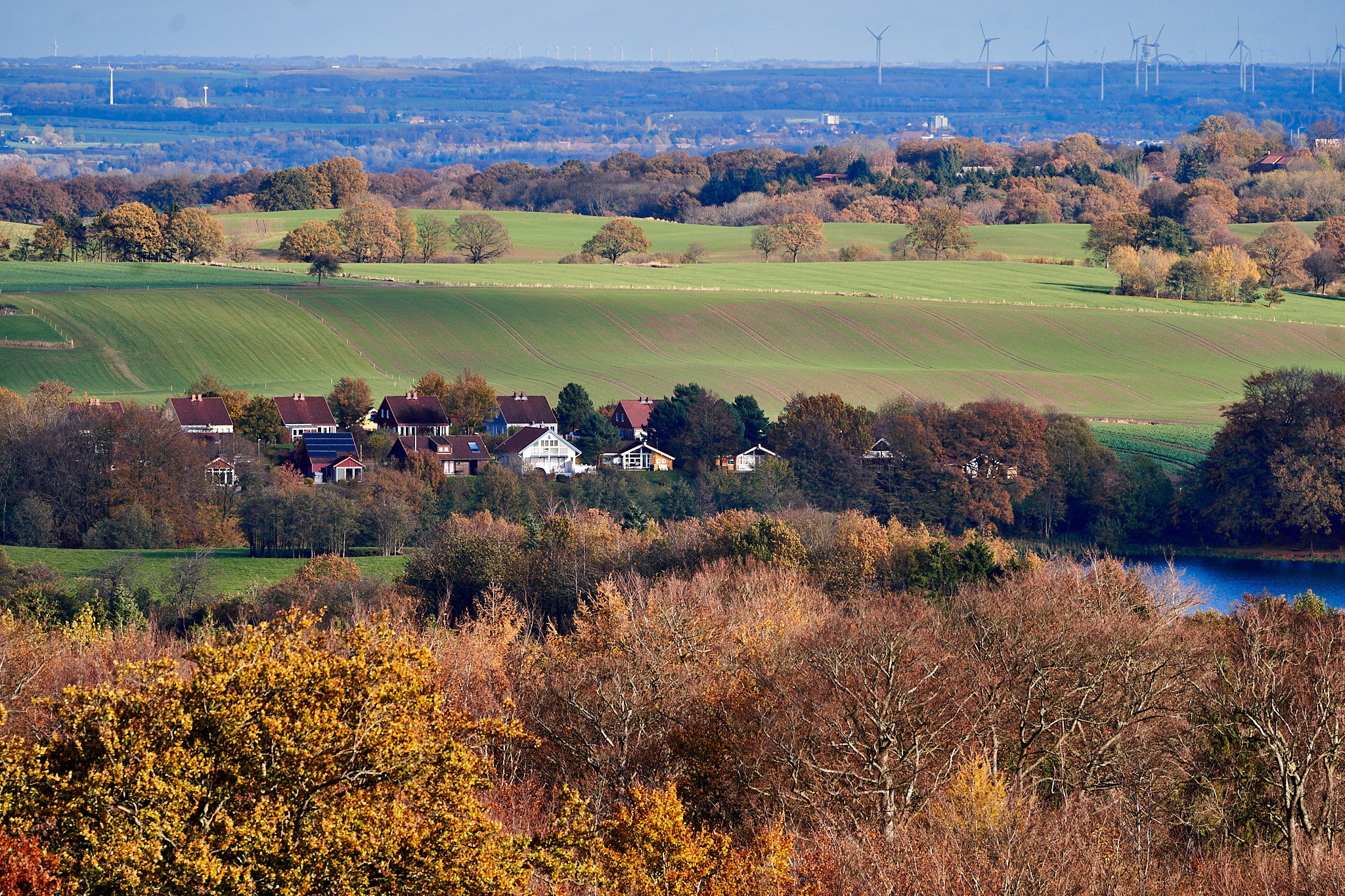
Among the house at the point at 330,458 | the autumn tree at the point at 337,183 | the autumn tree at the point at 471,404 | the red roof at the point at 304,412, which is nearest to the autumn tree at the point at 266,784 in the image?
the house at the point at 330,458

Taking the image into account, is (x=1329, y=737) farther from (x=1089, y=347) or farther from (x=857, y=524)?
(x=1089, y=347)

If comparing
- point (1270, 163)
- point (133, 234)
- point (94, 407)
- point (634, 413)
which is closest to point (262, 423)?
point (94, 407)

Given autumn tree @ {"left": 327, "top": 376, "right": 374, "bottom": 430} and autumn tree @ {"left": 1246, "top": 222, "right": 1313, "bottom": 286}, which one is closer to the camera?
autumn tree @ {"left": 327, "top": 376, "right": 374, "bottom": 430}

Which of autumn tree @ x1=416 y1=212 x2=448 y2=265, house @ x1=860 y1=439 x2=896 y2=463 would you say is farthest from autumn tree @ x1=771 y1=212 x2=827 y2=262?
house @ x1=860 y1=439 x2=896 y2=463

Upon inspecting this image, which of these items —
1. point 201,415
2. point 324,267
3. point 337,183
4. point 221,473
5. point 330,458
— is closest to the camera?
point 221,473

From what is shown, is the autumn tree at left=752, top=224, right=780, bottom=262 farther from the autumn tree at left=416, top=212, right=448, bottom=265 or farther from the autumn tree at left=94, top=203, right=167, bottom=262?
the autumn tree at left=94, top=203, right=167, bottom=262

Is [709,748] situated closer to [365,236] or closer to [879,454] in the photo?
[879,454]
